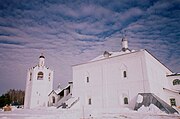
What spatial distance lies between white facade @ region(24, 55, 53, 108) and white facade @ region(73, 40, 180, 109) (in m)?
8.46

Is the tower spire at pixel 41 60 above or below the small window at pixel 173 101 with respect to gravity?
above

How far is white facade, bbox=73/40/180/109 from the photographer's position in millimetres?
18377

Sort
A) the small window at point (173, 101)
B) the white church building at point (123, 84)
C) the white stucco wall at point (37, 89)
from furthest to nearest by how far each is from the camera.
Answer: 1. the white stucco wall at point (37, 89)
2. the small window at point (173, 101)
3. the white church building at point (123, 84)

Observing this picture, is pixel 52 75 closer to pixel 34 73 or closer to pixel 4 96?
pixel 34 73

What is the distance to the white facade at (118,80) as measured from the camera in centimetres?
1838

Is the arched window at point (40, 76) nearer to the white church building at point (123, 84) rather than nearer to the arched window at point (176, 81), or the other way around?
the white church building at point (123, 84)

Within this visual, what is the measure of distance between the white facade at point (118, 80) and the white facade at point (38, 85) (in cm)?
846

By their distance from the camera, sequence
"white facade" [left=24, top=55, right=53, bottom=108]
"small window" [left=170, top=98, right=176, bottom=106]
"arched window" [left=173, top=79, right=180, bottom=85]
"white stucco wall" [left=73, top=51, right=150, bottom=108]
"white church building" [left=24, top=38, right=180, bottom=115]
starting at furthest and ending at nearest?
"white facade" [left=24, top=55, right=53, bottom=108], "arched window" [left=173, top=79, right=180, bottom=85], "small window" [left=170, top=98, right=176, bottom=106], "white stucco wall" [left=73, top=51, right=150, bottom=108], "white church building" [left=24, top=38, right=180, bottom=115]

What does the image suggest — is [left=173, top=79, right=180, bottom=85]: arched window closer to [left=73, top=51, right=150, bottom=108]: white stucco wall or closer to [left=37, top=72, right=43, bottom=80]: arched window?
[left=73, top=51, right=150, bottom=108]: white stucco wall

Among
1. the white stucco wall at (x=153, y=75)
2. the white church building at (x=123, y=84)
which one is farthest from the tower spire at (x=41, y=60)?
the white stucco wall at (x=153, y=75)

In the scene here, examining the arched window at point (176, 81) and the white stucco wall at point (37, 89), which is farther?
the white stucco wall at point (37, 89)

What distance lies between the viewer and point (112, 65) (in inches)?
829

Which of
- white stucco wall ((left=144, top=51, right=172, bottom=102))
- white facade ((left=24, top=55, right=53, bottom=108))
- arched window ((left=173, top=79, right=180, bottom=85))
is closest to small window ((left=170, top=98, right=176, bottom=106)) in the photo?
white stucco wall ((left=144, top=51, right=172, bottom=102))

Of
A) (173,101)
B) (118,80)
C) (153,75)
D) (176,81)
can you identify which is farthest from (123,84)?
(176,81)
